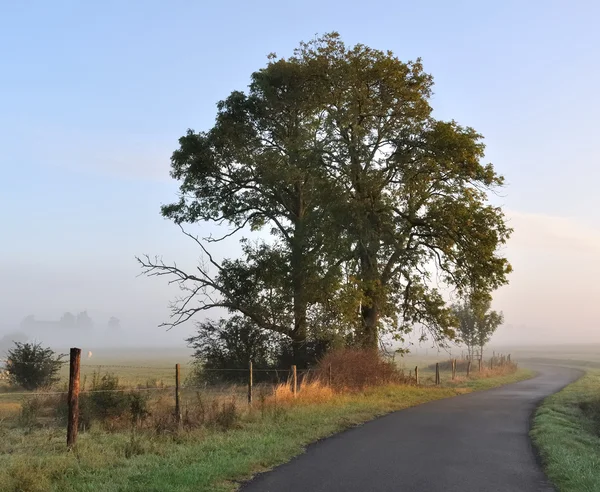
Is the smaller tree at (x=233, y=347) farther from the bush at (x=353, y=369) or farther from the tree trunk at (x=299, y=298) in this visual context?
the bush at (x=353, y=369)

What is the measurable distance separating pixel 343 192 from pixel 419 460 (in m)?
17.3

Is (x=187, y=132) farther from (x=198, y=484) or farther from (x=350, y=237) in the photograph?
(x=198, y=484)

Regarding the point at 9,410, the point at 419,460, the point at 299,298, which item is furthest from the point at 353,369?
the point at 9,410

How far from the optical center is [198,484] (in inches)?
314

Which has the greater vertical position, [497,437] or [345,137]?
[345,137]

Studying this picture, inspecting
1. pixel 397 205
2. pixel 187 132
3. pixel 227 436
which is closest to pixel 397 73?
pixel 397 205

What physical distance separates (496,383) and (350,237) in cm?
1702

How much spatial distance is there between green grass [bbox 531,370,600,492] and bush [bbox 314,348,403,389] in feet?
22.7

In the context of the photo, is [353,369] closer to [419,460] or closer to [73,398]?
[419,460]

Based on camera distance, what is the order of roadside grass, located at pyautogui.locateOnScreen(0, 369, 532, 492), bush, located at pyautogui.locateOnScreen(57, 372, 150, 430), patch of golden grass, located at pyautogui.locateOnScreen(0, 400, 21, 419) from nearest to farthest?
roadside grass, located at pyautogui.locateOnScreen(0, 369, 532, 492)
bush, located at pyautogui.locateOnScreen(57, 372, 150, 430)
patch of golden grass, located at pyautogui.locateOnScreen(0, 400, 21, 419)

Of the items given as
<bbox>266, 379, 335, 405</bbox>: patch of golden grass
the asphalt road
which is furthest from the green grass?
<bbox>266, 379, 335, 405</bbox>: patch of golden grass

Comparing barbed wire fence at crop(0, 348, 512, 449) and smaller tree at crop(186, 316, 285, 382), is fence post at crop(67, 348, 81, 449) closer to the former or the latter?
barbed wire fence at crop(0, 348, 512, 449)

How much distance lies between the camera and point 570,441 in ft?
41.0

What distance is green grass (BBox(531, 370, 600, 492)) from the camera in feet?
28.4
